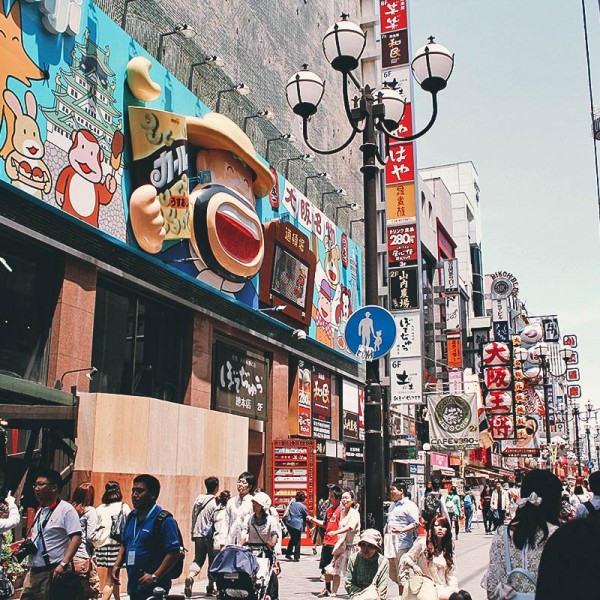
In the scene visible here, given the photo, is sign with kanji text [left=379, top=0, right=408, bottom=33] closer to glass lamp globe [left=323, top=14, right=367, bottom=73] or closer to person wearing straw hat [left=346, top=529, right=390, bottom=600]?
glass lamp globe [left=323, top=14, right=367, bottom=73]

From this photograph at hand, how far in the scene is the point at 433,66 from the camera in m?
10.2

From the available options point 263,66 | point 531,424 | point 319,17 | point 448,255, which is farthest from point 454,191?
point 263,66

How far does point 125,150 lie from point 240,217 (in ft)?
15.5

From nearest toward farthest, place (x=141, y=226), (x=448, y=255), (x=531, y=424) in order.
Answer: (x=141, y=226) → (x=531, y=424) → (x=448, y=255)

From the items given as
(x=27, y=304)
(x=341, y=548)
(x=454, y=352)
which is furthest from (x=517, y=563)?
(x=454, y=352)

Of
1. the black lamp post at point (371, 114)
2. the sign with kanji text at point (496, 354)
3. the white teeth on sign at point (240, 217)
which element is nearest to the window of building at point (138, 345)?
the white teeth on sign at point (240, 217)

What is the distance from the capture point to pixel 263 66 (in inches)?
988

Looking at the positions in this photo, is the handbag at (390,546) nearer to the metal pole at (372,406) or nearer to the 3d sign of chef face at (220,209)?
the metal pole at (372,406)

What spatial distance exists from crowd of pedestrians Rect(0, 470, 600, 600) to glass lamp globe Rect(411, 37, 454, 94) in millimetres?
5500

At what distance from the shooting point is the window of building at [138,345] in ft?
52.7

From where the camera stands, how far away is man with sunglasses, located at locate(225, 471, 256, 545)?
34.6 feet

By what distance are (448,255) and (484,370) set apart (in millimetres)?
14844

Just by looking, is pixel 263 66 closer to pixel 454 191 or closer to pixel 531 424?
pixel 531 424

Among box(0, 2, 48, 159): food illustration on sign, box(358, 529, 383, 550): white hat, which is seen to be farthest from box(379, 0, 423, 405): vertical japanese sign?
box(358, 529, 383, 550): white hat
